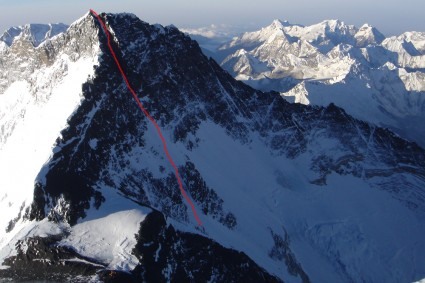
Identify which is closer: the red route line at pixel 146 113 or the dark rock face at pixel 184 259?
the dark rock face at pixel 184 259

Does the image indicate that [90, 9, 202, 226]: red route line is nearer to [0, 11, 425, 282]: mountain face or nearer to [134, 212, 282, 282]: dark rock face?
[0, 11, 425, 282]: mountain face

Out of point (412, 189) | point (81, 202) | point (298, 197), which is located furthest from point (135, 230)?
point (412, 189)

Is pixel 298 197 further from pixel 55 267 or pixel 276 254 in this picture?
pixel 55 267

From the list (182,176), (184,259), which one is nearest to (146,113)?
(182,176)

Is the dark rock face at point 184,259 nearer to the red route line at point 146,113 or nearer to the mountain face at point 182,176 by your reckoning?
A: the mountain face at point 182,176

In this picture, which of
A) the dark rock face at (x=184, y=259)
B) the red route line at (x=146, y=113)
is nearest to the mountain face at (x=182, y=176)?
the dark rock face at (x=184, y=259)

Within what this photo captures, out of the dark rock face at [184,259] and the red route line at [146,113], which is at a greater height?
the red route line at [146,113]

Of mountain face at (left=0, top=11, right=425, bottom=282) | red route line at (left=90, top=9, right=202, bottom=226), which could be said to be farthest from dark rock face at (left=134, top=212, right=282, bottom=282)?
red route line at (left=90, top=9, right=202, bottom=226)

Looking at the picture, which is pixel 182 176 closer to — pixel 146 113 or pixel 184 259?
pixel 146 113
